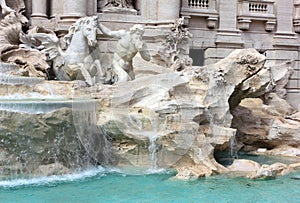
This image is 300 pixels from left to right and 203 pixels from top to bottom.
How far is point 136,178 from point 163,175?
1.55 ft

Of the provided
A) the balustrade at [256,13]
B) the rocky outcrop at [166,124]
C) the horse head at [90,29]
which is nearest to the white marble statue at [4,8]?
the horse head at [90,29]

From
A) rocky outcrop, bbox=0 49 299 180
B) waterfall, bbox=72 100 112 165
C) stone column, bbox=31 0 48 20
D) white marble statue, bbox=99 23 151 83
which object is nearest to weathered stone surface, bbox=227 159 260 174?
rocky outcrop, bbox=0 49 299 180

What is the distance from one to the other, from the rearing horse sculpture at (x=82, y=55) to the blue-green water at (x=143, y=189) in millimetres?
2576

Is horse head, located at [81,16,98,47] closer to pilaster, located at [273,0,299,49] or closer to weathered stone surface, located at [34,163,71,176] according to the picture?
weathered stone surface, located at [34,163,71,176]

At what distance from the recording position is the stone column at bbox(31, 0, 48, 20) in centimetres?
1280

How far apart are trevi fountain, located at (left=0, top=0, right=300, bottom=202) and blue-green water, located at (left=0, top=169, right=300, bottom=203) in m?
0.02

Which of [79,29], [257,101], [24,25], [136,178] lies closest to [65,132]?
[136,178]

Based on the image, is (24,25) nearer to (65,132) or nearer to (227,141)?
(65,132)

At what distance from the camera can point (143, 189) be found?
7648 mm

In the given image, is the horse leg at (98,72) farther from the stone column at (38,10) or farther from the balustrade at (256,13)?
the balustrade at (256,13)

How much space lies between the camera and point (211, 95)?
31.6 feet

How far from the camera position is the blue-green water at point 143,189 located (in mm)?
7109

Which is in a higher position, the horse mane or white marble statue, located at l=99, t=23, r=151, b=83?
the horse mane

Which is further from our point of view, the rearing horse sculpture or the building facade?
the building facade
